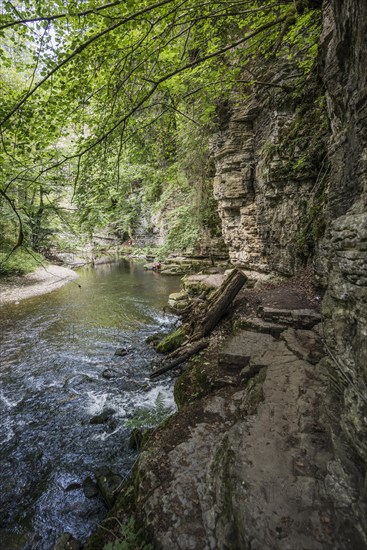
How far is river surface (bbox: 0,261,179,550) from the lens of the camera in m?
3.38

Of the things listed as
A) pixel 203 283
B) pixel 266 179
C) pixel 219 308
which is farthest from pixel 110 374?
pixel 266 179

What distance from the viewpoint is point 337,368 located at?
91.4 inches

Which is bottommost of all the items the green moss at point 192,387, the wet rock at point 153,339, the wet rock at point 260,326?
the wet rock at point 153,339

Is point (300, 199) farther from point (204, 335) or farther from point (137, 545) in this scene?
point (137, 545)

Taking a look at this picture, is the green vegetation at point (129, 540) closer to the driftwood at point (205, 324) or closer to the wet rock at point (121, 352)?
the driftwood at point (205, 324)

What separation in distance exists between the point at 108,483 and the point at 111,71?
627 centimetres

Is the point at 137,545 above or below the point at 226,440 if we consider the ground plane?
below

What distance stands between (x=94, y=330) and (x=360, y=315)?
9268 millimetres

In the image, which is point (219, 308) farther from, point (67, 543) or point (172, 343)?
point (67, 543)

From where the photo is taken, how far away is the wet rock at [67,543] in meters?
2.85

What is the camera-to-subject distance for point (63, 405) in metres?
5.54

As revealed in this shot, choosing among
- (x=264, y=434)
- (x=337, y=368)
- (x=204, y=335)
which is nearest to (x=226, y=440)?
(x=264, y=434)

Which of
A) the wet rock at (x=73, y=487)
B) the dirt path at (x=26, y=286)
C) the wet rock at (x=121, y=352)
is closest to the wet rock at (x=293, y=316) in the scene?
the wet rock at (x=121, y=352)

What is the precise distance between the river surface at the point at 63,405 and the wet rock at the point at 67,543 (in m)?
0.16
